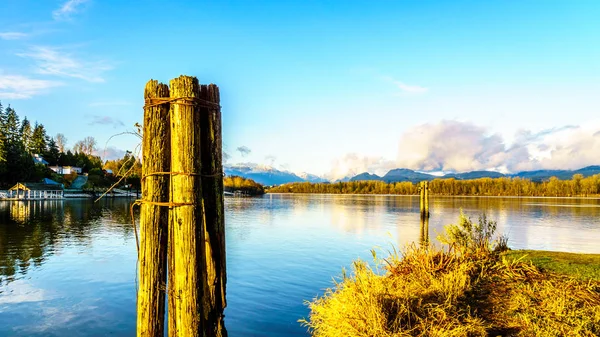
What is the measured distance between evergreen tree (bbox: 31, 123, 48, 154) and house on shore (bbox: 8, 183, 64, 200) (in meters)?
28.8

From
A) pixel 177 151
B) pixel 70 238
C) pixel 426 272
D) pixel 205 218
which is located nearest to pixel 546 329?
pixel 426 272

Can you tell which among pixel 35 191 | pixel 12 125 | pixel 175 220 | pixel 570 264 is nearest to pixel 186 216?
pixel 175 220

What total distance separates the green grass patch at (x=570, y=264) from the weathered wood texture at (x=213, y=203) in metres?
5.60

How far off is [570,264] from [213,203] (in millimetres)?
7330

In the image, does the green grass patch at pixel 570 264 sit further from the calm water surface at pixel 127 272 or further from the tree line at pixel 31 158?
the tree line at pixel 31 158

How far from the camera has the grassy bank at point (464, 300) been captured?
464cm

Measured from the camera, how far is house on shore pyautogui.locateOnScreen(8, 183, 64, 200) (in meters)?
71.6

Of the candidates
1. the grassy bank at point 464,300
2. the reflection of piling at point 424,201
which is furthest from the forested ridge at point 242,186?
the grassy bank at point 464,300

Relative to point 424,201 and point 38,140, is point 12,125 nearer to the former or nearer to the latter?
point 38,140

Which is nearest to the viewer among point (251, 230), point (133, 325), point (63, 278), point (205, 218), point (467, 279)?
point (205, 218)

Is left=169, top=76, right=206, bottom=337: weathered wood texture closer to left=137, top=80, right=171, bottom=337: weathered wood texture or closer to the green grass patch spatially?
left=137, top=80, right=171, bottom=337: weathered wood texture

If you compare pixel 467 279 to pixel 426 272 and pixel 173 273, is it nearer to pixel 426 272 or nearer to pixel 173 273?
pixel 426 272

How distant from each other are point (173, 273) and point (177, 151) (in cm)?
134

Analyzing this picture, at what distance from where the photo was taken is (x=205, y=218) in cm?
456
